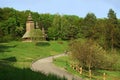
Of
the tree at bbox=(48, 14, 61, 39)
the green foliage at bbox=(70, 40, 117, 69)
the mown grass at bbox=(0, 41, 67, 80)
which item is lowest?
the mown grass at bbox=(0, 41, 67, 80)

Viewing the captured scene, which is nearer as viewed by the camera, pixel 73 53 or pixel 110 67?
pixel 73 53

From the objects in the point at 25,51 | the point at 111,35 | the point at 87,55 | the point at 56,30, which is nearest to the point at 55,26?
the point at 56,30

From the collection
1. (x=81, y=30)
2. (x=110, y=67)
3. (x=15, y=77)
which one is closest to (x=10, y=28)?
(x=81, y=30)

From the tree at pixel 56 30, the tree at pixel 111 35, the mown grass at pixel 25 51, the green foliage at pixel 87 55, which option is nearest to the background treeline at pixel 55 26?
the tree at pixel 56 30

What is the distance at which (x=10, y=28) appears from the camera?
105 metres

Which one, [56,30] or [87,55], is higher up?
[56,30]

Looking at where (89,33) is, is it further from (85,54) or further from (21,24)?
(85,54)

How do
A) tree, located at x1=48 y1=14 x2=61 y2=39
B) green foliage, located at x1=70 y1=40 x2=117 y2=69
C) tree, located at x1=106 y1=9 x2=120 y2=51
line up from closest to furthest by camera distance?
green foliage, located at x1=70 y1=40 x2=117 y2=69
tree, located at x1=106 y1=9 x2=120 y2=51
tree, located at x1=48 y1=14 x2=61 y2=39

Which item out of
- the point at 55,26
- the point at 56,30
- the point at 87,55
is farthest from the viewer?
the point at 56,30

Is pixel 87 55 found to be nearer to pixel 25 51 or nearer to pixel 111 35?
pixel 25 51

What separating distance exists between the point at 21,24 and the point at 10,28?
6657 millimetres

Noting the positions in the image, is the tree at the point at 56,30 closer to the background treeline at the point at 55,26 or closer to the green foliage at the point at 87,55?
the background treeline at the point at 55,26

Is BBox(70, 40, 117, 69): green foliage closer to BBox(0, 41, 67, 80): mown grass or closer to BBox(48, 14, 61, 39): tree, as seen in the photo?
BBox(0, 41, 67, 80): mown grass

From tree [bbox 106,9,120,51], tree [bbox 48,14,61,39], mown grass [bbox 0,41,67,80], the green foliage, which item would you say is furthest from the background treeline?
the green foliage
